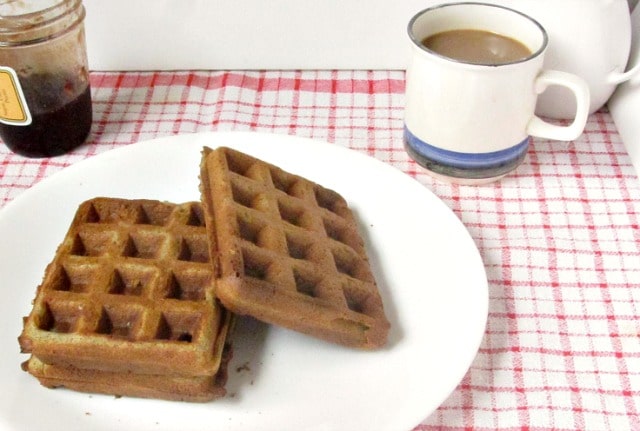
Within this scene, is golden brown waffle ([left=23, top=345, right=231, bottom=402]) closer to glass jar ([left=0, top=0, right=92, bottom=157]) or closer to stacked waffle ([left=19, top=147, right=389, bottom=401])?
stacked waffle ([left=19, top=147, right=389, bottom=401])

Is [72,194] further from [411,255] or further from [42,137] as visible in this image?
[411,255]

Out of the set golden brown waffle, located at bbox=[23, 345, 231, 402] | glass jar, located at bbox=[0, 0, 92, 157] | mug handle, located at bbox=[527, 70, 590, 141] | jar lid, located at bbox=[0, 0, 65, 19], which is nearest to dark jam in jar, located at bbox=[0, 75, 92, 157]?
glass jar, located at bbox=[0, 0, 92, 157]

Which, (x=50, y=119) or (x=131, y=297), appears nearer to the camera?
(x=131, y=297)

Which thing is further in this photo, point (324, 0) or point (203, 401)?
point (324, 0)

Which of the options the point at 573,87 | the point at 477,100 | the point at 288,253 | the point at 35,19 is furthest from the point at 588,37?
the point at 35,19

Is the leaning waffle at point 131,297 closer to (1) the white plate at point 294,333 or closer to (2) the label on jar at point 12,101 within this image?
(1) the white plate at point 294,333

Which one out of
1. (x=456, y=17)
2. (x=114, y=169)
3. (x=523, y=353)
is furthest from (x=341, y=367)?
(x=456, y=17)

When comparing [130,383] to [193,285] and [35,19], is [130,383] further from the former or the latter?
[35,19]
